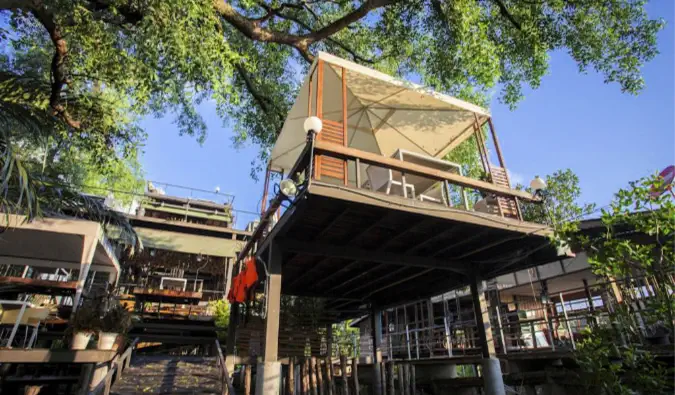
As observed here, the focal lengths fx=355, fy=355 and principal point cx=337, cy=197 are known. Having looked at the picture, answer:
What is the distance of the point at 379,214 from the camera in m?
5.42

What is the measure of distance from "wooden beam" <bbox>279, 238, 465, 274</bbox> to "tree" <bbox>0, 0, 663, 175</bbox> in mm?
2959

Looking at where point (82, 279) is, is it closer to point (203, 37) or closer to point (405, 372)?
point (203, 37)

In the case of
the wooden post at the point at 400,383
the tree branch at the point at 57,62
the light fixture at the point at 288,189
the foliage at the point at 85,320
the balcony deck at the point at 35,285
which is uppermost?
the tree branch at the point at 57,62

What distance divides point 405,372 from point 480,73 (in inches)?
289

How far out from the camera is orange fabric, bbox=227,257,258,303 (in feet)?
23.8

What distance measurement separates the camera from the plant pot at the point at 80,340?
6070mm

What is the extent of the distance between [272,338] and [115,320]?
3263mm

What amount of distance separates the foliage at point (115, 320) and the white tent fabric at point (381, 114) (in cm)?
490

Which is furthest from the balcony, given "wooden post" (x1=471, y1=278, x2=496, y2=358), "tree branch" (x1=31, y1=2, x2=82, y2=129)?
"tree branch" (x1=31, y1=2, x2=82, y2=129)

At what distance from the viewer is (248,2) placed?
292 inches

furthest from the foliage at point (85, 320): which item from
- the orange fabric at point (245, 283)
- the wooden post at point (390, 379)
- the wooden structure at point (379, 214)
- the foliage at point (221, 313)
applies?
the wooden post at point (390, 379)

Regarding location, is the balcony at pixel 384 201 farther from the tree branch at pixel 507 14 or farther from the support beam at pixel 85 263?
the tree branch at pixel 507 14

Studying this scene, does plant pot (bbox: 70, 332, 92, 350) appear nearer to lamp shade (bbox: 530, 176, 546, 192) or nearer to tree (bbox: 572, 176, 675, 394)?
tree (bbox: 572, 176, 675, 394)

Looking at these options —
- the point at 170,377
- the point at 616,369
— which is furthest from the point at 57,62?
the point at 616,369
